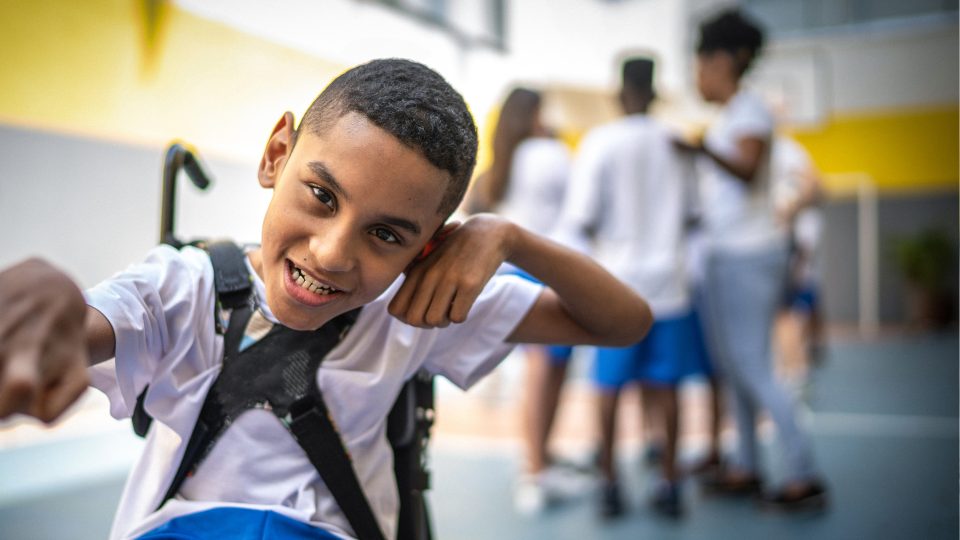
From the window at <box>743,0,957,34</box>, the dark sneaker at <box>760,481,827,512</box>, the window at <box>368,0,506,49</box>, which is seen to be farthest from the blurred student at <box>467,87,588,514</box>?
the window at <box>743,0,957,34</box>

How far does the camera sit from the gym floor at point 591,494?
2344 millimetres

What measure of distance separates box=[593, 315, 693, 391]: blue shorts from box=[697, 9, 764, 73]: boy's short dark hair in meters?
0.87

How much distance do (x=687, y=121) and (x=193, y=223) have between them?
6768 mm

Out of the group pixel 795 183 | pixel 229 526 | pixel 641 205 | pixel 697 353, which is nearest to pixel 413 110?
pixel 229 526

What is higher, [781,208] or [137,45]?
[137,45]

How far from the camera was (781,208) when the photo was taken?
355cm

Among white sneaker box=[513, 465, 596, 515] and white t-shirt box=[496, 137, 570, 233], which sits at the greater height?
white t-shirt box=[496, 137, 570, 233]

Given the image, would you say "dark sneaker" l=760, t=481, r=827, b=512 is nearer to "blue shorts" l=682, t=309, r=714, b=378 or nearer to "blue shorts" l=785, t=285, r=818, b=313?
"blue shorts" l=682, t=309, r=714, b=378

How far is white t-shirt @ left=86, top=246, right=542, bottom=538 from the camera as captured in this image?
85 cm

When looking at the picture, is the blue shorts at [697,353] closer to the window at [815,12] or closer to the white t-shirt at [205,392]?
the white t-shirt at [205,392]

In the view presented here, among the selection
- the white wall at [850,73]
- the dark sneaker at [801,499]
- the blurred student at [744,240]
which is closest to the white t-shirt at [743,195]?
the blurred student at [744,240]

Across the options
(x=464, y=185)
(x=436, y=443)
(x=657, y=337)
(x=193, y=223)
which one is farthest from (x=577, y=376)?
(x=464, y=185)

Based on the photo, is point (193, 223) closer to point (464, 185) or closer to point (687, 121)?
point (464, 185)

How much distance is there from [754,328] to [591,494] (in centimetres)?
78
